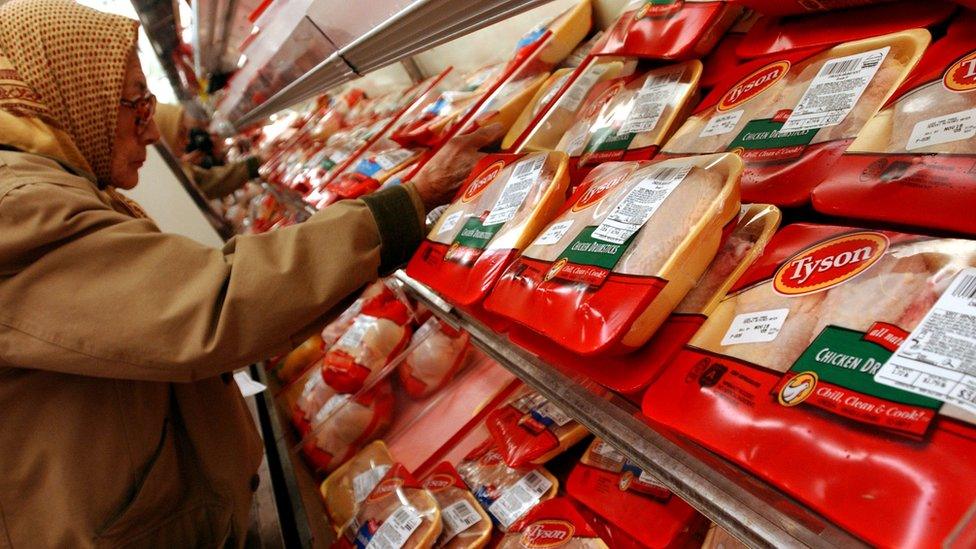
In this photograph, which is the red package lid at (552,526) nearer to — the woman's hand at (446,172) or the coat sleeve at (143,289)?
the coat sleeve at (143,289)

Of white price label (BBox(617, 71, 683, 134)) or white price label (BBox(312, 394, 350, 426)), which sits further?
white price label (BBox(312, 394, 350, 426))

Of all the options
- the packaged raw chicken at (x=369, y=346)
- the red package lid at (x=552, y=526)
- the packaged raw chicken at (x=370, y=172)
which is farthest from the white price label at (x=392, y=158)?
the red package lid at (x=552, y=526)

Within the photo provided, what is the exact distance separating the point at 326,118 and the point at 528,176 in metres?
2.76

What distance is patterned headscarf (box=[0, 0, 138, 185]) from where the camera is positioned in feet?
3.92

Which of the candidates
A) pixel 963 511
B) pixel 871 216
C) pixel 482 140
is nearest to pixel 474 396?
pixel 482 140

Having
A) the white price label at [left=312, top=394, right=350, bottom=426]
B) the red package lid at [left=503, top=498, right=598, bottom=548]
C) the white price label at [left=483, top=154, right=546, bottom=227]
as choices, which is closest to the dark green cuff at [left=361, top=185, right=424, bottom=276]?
the white price label at [left=483, top=154, right=546, bottom=227]

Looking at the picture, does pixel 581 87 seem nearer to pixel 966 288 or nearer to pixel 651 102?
pixel 651 102

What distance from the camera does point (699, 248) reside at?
63cm

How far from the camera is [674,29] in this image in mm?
1006

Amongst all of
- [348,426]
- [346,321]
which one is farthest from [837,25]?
[346,321]

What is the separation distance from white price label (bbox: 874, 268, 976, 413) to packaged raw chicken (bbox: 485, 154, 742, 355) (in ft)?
0.75

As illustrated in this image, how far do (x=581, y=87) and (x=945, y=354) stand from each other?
1025mm

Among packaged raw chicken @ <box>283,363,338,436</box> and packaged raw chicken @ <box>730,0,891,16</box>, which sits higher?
packaged raw chicken @ <box>730,0,891,16</box>

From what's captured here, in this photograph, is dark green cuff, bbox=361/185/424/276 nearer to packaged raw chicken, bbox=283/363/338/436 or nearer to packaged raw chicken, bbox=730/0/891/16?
packaged raw chicken, bbox=730/0/891/16
